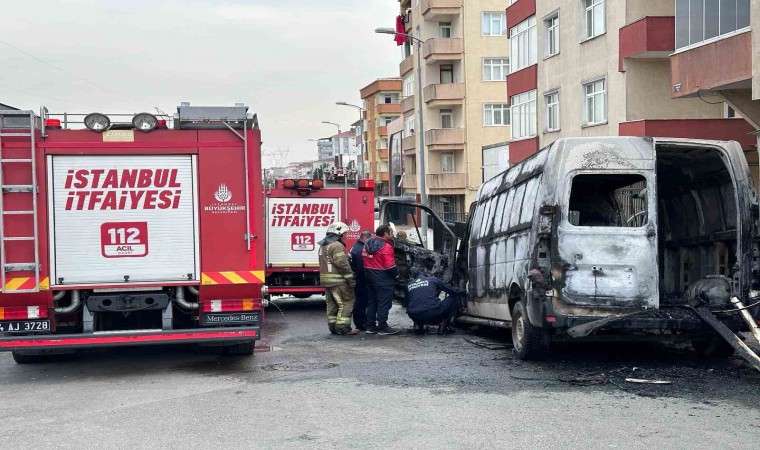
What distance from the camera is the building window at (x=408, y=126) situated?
59338 mm

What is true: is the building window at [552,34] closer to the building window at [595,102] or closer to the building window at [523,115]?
the building window at [523,115]

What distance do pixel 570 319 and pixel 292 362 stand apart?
3226 millimetres

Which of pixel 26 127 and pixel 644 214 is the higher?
pixel 26 127

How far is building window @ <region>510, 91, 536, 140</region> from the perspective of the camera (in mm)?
30781

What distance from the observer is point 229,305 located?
987 cm

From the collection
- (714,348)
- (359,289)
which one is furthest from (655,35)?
(714,348)

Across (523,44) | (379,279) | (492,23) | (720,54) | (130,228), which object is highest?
(492,23)

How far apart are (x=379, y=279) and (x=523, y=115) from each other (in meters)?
19.6

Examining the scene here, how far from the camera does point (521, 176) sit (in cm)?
1083

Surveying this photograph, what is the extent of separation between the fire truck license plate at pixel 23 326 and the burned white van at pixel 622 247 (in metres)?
5.07

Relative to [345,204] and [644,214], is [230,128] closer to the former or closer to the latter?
[644,214]

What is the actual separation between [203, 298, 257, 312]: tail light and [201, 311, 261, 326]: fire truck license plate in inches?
2.1

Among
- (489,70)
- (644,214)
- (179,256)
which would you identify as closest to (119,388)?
(179,256)

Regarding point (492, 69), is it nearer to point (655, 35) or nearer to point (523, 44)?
point (523, 44)
